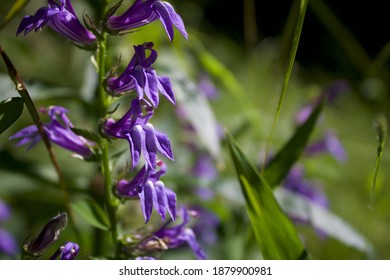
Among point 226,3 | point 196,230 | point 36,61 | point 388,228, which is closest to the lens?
point 196,230

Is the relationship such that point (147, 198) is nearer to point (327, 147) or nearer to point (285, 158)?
point (285, 158)

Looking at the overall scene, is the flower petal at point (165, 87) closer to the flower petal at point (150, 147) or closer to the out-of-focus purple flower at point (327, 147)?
the flower petal at point (150, 147)

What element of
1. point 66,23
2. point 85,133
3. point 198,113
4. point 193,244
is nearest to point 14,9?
point 66,23

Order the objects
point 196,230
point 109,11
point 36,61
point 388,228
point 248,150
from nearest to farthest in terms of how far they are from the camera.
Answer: point 109,11 < point 196,230 < point 248,150 < point 388,228 < point 36,61

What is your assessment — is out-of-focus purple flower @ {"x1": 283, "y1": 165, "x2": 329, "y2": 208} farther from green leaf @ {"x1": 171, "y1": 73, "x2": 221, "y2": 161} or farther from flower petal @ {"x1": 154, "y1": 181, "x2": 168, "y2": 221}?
flower petal @ {"x1": 154, "y1": 181, "x2": 168, "y2": 221}

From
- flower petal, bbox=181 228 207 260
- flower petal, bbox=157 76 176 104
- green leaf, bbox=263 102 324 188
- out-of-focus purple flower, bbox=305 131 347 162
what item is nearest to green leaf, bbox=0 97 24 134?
flower petal, bbox=157 76 176 104

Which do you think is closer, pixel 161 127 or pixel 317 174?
pixel 161 127
